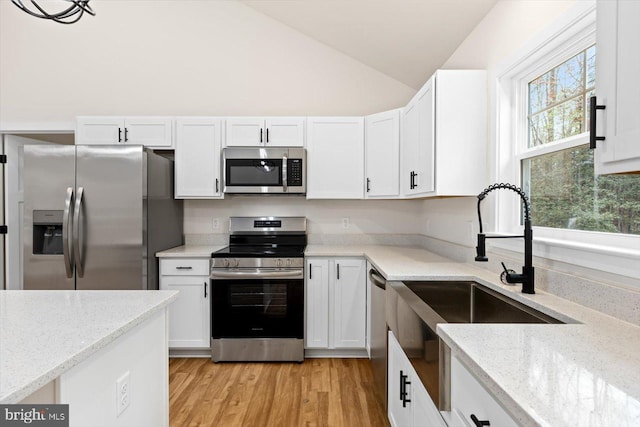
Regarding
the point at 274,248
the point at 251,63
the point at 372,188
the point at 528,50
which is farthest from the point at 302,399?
the point at 251,63

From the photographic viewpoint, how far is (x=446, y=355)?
1.08 m

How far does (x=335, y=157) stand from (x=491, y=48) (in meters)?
1.50

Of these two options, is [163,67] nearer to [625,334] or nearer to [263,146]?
[263,146]

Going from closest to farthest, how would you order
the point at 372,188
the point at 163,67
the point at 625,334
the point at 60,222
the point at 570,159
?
the point at 625,334 → the point at 570,159 → the point at 60,222 → the point at 372,188 → the point at 163,67

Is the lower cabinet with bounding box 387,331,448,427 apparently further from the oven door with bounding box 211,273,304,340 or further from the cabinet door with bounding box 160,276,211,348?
the cabinet door with bounding box 160,276,211,348

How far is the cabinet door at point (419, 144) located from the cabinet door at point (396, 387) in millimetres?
1008

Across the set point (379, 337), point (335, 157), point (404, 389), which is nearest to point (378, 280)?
point (379, 337)

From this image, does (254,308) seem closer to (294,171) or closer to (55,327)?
(294,171)

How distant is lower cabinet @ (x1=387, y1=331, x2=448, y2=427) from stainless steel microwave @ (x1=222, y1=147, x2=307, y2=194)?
173 cm

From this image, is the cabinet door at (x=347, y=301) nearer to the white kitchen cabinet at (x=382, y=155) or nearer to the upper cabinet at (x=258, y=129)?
the white kitchen cabinet at (x=382, y=155)

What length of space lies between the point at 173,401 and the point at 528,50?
290cm

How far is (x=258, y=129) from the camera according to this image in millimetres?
3209

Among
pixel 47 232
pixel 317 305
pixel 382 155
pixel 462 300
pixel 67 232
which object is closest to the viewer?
pixel 462 300

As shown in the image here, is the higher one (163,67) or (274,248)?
(163,67)
